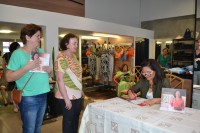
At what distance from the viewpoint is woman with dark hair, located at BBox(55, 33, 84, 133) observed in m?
1.67

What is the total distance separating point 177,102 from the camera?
4.58ft

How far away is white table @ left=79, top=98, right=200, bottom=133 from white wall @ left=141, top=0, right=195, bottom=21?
4.16 meters

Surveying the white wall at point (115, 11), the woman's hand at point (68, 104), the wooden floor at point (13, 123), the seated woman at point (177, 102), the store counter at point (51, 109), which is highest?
the white wall at point (115, 11)

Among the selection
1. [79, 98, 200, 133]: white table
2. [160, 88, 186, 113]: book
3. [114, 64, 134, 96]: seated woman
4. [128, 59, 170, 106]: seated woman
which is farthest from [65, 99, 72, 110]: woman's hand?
[114, 64, 134, 96]: seated woman

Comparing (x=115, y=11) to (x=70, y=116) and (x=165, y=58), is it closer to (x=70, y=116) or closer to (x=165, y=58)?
(x=165, y=58)

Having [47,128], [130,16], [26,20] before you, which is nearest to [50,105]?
[47,128]

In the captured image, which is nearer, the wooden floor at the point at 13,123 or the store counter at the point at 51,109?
the wooden floor at the point at 13,123

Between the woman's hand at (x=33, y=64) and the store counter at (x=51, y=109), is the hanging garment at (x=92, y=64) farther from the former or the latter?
the woman's hand at (x=33, y=64)

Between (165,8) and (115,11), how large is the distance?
1.49 m

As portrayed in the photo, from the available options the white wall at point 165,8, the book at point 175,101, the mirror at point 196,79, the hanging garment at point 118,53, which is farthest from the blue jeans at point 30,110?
the white wall at point 165,8

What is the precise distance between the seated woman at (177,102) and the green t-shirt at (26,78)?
1.11 metres

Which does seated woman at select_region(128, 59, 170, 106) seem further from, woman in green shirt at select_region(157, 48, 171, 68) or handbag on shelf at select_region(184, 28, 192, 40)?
woman in green shirt at select_region(157, 48, 171, 68)

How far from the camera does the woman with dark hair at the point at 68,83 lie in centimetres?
167

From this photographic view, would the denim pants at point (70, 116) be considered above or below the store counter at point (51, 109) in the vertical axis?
above
